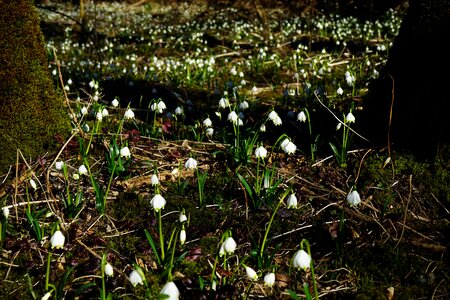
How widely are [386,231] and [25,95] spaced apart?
247cm

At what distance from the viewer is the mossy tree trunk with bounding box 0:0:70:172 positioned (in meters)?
2.83

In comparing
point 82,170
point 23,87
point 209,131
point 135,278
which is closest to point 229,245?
point 135,278

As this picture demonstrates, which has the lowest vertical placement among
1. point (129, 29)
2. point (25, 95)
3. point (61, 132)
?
point (129, 29)

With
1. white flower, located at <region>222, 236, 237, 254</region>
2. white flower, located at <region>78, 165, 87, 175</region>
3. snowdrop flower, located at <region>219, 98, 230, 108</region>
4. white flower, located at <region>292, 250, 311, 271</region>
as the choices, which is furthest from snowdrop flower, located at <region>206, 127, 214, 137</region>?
white flower, located at <region>292, 250, 311, 271</region>

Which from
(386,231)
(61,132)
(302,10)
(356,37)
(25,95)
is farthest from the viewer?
(302,10)

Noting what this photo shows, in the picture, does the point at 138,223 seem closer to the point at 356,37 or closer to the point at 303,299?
the point at 303,299

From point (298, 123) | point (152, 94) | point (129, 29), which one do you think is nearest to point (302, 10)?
point (129, 29)

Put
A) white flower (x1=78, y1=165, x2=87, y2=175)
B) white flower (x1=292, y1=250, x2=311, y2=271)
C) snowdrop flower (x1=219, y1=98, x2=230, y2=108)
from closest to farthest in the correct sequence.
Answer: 1. white flower (x1=292, y1=250, x2=311, y2=271)
2. white flower (x1=78, y1=165, x2=87, y2=175)
3. snowdrop flower (x1=219, y1=98, x2=230, y2=108)

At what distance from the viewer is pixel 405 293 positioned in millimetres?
Result: 1972

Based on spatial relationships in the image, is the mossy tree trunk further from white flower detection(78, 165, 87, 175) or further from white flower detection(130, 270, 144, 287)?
white flower detection(130, 270, 144, 287)

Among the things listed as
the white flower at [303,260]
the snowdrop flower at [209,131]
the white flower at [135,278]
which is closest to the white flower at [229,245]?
the white flower at [303,260]

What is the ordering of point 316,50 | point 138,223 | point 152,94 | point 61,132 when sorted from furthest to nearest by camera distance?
1. point 316,50
2. point 152,94
3. point 61,132
4. point 138,223

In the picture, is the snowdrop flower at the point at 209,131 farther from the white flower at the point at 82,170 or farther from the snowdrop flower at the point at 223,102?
the white flower at the point at 82,170

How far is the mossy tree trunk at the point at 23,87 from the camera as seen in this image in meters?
2.83
